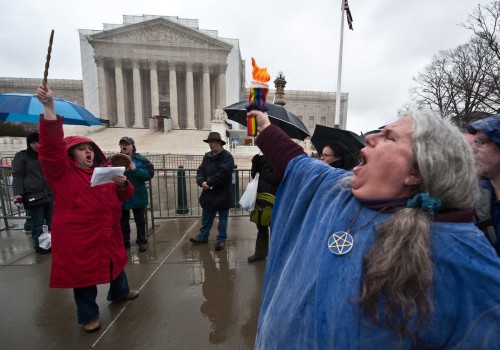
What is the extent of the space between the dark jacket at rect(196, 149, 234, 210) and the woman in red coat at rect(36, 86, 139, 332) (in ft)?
6.36

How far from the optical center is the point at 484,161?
183 centimetres

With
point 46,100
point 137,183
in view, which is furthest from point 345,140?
point 137,183

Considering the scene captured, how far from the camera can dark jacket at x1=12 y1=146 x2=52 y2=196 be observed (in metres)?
4.38

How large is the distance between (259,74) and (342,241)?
42.8 inches

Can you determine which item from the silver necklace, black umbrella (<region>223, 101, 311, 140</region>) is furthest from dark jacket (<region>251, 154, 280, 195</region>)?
the silver necklace

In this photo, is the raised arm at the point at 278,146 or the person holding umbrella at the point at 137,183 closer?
the raised arm at the point at 278,146

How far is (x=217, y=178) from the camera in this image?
4508 mm

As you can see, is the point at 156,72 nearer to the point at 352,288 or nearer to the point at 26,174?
the point at 26,174

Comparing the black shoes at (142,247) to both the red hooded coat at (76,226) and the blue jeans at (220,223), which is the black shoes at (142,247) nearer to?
the blue jeans at (220,223)

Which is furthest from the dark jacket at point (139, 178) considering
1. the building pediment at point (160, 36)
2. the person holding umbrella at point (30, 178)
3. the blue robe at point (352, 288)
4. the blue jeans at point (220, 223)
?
the building pediment at point (160, 36)

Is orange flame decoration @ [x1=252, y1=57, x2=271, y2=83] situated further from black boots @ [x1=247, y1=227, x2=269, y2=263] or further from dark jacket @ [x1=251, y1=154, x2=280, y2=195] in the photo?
black boots @ [x1=247, y1=227, x2=269, y2=263]

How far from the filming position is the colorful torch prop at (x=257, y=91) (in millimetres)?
1610

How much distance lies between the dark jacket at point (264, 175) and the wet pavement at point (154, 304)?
125 cm

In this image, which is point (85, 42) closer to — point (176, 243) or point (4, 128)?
point (4, 128)
